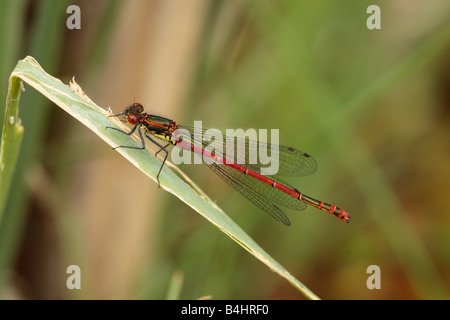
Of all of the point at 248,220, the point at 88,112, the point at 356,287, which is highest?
the point at 88,112

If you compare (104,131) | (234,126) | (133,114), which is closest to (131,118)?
(133,114)

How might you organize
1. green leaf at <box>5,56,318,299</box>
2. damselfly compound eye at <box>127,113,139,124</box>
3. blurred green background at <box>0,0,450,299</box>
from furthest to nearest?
blurred green background at <box>0,0,450,299</box> < damselfly compound eye at <box>127,113,139,124</box> < green leaf at <box>5,56,318,299</box>

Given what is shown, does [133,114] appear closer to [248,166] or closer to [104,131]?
[104,131]

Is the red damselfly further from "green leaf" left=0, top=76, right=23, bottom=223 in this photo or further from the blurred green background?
"green leaf" left=0, top=76, right=23, bottom=223

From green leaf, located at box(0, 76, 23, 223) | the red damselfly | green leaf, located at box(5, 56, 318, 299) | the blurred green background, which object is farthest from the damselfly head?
green leaf, located at box(0, 76, 23, 223)

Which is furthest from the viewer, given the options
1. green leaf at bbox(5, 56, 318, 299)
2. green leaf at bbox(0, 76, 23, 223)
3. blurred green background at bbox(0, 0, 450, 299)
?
blurred green background at bbox(0, 0, 450, 299)

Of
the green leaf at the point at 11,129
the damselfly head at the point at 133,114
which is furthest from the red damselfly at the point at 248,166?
the green leaf at the point at 11,129

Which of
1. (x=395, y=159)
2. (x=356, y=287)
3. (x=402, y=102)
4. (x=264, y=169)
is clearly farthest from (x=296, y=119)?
(x=356, y=287)

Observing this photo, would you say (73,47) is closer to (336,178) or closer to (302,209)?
(302,209)
